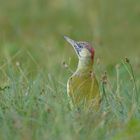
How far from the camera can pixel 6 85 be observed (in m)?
5.57

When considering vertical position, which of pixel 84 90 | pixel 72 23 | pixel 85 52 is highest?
pixel 85 52

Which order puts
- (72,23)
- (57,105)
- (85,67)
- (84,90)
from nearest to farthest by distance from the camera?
(57,105) < (84,90) < (85,67) < (72,23)

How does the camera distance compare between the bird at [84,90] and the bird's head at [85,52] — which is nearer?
the bird at [84,90]

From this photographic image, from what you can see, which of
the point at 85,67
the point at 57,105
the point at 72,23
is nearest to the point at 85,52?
the point at 85,67

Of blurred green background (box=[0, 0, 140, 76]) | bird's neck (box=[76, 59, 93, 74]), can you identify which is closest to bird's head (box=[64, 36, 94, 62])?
bird's neck (box=[76, 59, 93, 74])

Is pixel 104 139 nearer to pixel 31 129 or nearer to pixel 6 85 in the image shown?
pixel 31 129

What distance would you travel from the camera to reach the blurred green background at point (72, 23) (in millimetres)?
12234

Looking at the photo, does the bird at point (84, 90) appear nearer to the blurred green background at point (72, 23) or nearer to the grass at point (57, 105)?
the grass at point (57, 105)

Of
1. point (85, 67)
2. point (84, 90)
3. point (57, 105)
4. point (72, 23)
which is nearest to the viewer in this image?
point (57, 105)

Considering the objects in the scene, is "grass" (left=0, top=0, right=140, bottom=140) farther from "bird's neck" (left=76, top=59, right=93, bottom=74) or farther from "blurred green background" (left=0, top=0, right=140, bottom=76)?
"blurred green background" (left=0, top=0, right=140, bottom=76)

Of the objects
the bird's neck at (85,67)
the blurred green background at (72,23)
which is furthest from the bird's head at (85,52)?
the blurred green background at (72,23)

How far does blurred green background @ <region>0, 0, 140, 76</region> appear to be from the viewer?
1223 centimetres

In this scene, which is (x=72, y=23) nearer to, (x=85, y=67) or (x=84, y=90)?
(x=85, y=67)

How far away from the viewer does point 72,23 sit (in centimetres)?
1359
